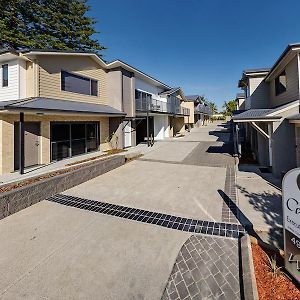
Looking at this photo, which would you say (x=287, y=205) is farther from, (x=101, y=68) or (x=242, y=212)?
(x=101, y=68)

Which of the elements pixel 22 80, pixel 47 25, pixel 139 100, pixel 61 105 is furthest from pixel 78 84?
pixel 47 25

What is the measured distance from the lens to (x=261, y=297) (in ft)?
10.7

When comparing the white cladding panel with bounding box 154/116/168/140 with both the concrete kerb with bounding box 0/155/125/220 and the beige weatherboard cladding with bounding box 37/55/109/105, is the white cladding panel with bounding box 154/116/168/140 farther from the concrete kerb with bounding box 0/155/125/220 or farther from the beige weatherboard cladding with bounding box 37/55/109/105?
the concrete kerb with bounding box 0/155/125/220

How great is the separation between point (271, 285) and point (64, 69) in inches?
631

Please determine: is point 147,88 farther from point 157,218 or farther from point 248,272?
point 248,272

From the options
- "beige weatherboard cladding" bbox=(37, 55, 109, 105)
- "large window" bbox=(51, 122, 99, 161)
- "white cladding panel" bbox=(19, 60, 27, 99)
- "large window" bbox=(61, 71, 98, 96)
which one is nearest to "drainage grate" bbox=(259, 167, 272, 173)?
"large window" bbox=(51, 122, 99, 161)

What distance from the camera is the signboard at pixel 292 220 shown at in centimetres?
374

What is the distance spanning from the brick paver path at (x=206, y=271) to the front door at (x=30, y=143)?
10628 millimetres

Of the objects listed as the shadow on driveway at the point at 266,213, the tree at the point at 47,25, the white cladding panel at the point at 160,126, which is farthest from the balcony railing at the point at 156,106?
the tree at the point at 47,25

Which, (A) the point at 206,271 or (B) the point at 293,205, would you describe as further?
(A) the point at 206,271

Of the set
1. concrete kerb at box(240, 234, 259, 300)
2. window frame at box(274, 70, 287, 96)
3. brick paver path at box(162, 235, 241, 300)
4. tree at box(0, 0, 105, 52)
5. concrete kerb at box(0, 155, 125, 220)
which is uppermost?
tree at box(0, 0, 105, 52)

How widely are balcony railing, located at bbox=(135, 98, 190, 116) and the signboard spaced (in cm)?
1912

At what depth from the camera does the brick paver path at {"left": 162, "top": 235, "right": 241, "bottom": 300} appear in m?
3.58

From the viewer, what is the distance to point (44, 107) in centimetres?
1107
